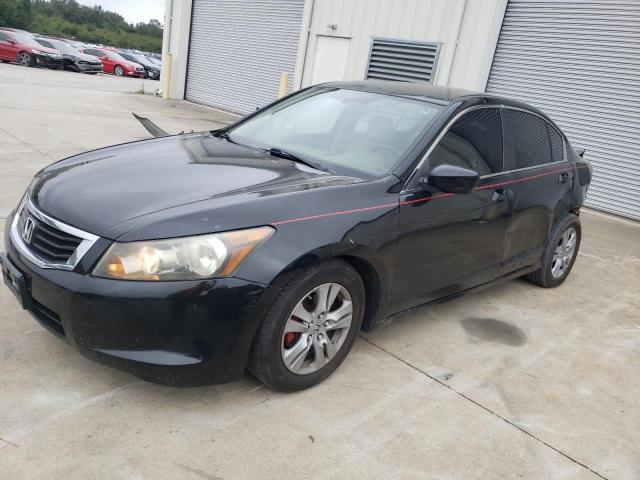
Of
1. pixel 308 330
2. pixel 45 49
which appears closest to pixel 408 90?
pixel 308 330

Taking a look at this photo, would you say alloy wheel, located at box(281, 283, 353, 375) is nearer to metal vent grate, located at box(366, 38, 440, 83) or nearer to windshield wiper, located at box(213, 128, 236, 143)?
windshield wiper, located at box(213, 128, 236, 143)

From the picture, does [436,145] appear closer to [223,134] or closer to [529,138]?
[529,138]

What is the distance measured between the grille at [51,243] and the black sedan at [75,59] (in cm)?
2655

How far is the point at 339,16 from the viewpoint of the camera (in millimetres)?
12562

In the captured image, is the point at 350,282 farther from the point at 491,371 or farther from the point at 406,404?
the point at 491,371

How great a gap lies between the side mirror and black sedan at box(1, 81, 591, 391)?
11 mm

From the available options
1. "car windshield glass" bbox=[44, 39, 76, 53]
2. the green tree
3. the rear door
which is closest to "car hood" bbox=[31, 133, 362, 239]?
the rear door

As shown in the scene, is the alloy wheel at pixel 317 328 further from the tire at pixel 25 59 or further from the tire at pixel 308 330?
the tire at pixel 25 59

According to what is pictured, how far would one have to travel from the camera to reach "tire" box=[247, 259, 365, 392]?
2600 millimetres

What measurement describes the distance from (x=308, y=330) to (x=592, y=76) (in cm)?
808

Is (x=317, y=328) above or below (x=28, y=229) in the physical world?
below

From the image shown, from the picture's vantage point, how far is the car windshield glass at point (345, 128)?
3350mm

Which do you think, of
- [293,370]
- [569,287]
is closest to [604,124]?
[569,287]

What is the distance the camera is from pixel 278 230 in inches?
101
